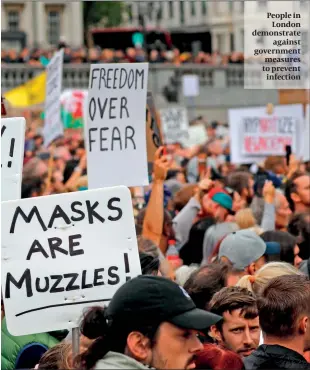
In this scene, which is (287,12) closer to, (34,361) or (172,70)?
(34,361)

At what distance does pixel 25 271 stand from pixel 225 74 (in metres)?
41.2

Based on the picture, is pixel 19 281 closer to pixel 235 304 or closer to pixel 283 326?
pixel 283 326

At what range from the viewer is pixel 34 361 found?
643 centimetres

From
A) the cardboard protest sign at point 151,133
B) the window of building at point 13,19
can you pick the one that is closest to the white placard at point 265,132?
the cardboard protest sign at point 151,133

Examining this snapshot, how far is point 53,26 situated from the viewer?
2800 inches

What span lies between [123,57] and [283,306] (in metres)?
39.3

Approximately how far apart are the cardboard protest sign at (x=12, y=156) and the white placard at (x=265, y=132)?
9.04 metres

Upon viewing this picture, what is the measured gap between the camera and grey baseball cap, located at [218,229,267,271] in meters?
7.53

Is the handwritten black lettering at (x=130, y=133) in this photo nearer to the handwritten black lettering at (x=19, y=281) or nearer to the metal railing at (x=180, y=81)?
the handwritten black lettering at (x=19, y=281)

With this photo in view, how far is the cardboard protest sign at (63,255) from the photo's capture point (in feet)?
17.1

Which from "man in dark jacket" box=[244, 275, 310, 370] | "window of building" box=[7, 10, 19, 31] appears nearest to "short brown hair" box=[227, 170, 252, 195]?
"man in dark jacket" box=[244, 275, 310, 370]

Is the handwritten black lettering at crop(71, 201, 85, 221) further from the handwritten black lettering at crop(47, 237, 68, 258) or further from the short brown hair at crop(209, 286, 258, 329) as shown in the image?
the short brown hair at crop(209, 286, 258, 329)

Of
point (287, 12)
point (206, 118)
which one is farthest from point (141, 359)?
point (206, 118)

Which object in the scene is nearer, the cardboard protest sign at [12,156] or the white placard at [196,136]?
the cardboard protest sign at [12,156]
